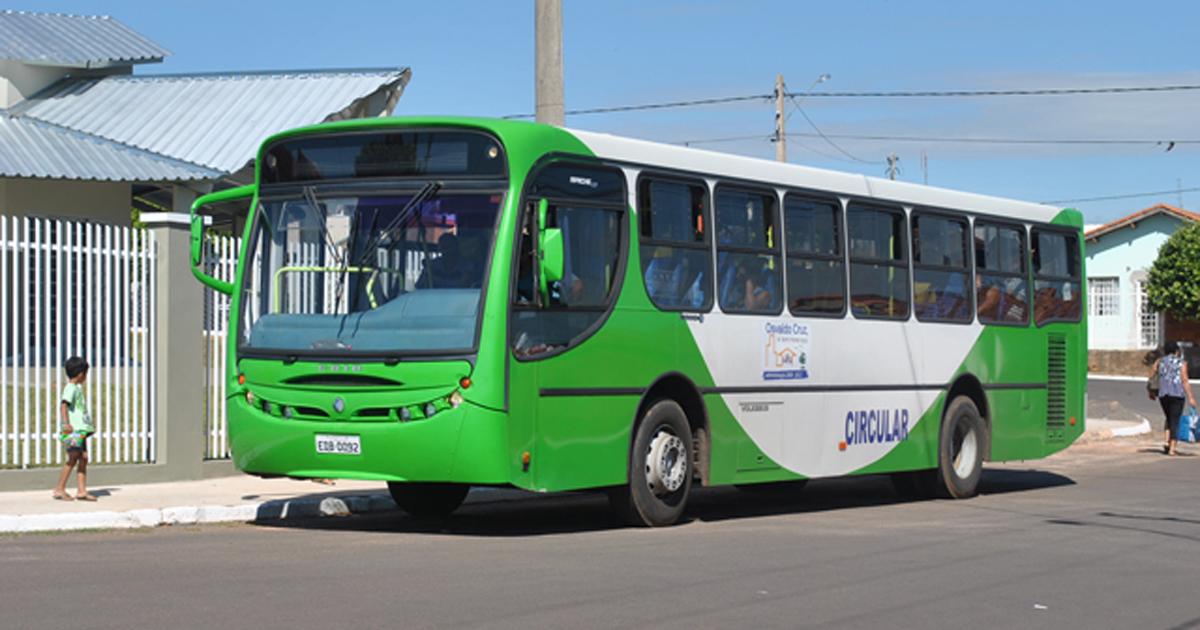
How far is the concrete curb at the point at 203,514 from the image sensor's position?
12.9m

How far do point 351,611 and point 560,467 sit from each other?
13.5 feet

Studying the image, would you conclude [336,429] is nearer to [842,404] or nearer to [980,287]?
[842,404]

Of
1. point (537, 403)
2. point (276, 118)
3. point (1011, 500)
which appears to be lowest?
point (1011, 500)

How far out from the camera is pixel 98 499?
14.6m

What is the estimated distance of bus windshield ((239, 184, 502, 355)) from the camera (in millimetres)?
12156

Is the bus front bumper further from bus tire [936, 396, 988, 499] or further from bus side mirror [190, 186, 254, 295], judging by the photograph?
bus tire [936, 396, 988, 499]

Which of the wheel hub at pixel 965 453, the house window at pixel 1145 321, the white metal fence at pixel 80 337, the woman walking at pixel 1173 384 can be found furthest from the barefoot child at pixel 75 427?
the house window at pixel 1145 321

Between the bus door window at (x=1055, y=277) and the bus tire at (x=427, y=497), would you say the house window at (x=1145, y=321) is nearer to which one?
the bus door window at (x=1055, y=277)

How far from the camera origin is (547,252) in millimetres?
12141

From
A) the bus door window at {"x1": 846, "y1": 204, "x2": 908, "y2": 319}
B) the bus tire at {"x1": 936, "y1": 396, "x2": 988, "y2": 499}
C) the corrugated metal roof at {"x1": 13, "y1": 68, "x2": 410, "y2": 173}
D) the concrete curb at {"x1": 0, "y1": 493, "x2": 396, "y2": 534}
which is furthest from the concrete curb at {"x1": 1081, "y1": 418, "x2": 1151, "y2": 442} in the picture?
the concrete curb at {"x1": 0, "y1": 493, "x2": 396, "y2": 534}

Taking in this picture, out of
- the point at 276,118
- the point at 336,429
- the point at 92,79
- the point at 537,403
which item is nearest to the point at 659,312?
the point at 537,403

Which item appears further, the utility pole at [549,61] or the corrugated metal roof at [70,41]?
the corrugated metal roof at [70,41]

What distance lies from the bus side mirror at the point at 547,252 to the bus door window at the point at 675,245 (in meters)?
1.23

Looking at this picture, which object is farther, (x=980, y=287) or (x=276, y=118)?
(x=276, y=118)
